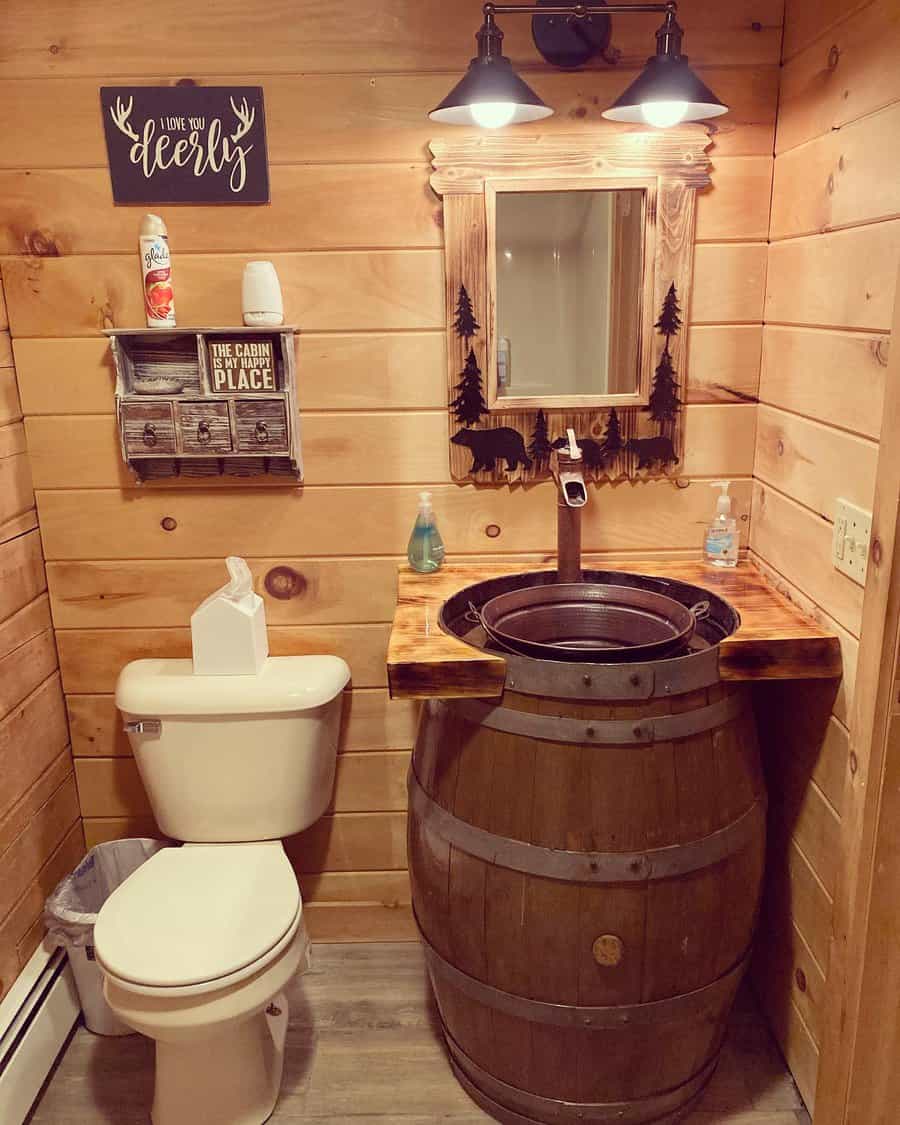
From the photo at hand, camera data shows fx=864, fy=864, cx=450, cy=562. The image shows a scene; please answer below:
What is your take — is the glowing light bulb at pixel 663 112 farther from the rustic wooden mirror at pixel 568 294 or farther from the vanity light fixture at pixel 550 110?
the rustic wooden mirror at pixel 568 294

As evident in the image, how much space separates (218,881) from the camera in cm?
160

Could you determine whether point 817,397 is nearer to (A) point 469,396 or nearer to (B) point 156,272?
(A) point 469,396

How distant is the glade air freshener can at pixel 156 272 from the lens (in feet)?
5.21

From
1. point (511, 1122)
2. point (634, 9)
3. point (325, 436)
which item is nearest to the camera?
point (634, 9)

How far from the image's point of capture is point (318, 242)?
1.65 m

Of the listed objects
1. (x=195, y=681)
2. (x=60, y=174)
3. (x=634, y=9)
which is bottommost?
(x=195, y=681)

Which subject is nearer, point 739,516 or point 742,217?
point 742,217

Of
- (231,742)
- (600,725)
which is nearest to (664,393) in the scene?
(600,725)

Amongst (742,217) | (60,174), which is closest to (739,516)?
(742,217)

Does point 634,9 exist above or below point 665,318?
above

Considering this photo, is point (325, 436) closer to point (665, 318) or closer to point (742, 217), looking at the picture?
point (665, 318)

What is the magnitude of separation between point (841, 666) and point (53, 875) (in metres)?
1.60

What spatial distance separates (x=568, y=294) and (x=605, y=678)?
2.53 feet

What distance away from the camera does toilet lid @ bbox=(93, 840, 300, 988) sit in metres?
1.38
